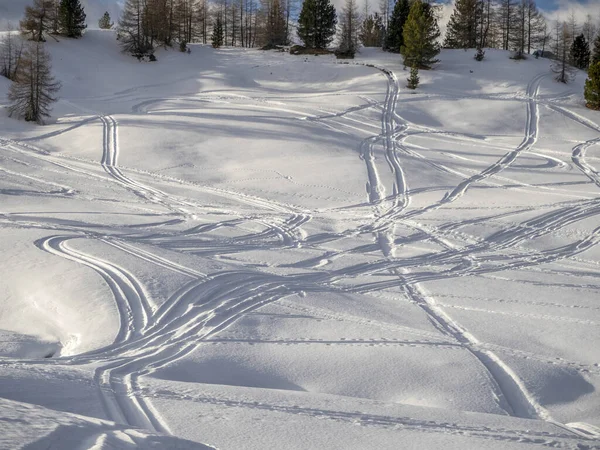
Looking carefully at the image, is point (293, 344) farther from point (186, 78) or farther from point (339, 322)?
point (186, 78)

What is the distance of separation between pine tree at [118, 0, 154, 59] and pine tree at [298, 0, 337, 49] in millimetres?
14213

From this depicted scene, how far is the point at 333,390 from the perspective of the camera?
7.50 meters

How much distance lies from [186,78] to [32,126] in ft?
53.5

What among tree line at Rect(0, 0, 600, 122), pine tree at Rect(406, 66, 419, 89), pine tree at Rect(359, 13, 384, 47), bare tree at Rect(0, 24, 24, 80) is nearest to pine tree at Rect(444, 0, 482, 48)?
tree line at Rect(0, 0, 600, 122)

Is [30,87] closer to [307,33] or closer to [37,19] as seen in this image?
[37,19]

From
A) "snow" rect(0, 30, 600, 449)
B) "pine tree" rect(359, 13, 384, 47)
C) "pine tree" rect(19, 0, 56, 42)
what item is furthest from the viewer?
Result: "pine tree" rect(359, 13, 384, 47)

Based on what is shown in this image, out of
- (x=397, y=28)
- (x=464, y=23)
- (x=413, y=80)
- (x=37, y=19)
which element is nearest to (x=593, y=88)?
(x=413, y=80)

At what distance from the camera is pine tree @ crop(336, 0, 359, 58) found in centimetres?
4873

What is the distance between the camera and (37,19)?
43.0m

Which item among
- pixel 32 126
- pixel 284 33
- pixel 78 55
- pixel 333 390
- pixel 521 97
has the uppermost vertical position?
pixel 284 33

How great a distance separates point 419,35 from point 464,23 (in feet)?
49.4

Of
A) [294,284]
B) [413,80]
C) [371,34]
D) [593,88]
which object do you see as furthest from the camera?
[371,34]

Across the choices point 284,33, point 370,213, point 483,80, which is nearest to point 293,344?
point 370,213

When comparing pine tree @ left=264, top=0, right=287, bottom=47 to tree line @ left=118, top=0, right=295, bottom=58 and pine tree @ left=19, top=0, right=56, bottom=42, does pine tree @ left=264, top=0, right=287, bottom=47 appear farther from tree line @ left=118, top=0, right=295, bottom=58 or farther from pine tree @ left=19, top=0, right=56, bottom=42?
pine tree @ left=19, top=0, right=56, bottom=42
